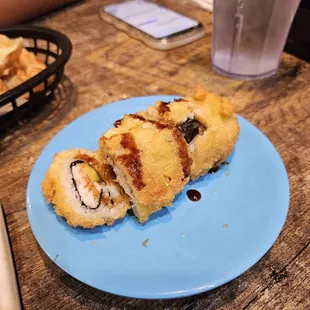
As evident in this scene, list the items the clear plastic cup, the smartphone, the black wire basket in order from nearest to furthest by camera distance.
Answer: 1. the black wire basket
2. the clear plastic cup
3. the smartphone

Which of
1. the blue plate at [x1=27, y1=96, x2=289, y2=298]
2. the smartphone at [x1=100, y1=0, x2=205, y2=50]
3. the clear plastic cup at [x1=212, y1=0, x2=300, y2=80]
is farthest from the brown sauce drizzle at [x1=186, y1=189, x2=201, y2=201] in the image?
the smartphone at [x1=100, y1=0, x2=205, y2=50]

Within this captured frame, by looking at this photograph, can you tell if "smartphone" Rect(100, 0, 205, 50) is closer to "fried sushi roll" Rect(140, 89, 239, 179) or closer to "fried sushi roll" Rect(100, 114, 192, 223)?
"fried sushi roll" Rect(140, 89, 239, 179)

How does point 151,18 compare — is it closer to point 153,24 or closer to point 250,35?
point 153,24

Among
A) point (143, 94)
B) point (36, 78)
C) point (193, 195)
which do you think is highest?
point (36, 78)

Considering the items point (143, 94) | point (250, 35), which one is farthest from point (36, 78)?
point (250, 35)

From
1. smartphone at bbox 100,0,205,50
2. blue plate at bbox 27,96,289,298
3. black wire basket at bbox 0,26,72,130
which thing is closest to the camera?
blue plate at bbox 27,96,289,298

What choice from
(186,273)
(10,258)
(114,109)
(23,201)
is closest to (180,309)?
(186,273)

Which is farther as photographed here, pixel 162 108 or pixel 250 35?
pixel 250 35
